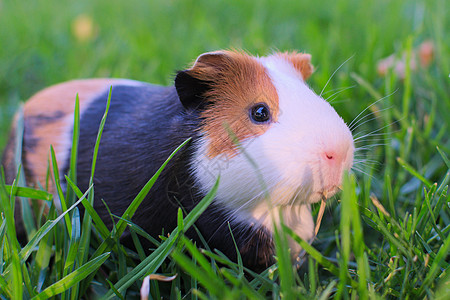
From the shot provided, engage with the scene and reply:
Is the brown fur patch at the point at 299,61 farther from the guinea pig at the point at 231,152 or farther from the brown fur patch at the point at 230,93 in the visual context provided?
the brown fur patch at the point at 230,93

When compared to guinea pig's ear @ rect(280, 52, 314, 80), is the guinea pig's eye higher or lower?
lower

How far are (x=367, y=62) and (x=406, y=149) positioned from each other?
3.65 feet

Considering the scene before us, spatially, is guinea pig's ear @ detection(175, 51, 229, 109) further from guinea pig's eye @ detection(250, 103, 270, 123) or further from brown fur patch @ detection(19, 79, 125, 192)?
brown fur patch @ detection(19, 79, 125, 192)

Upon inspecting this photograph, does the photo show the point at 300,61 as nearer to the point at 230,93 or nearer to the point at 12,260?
the point at 230,93

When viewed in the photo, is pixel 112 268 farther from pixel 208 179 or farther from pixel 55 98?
pixel 55 98

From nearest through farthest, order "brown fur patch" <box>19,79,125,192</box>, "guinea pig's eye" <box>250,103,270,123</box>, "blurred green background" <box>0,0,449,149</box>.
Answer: "guinea pig's eye" <box>250,103,270,123</box> → "brown fur patch" <box>19,79,125,192</box> → "blurred green background" <box>0,0,449,149</box>

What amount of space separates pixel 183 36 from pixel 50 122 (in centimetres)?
253

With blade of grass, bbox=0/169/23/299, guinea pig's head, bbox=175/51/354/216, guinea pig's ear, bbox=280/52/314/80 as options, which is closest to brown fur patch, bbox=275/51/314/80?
guinea pig's ear, bbox=280/52/314/80

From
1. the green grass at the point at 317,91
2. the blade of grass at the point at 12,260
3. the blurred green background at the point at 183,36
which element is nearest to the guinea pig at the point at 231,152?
the green grass at the point at 317,91

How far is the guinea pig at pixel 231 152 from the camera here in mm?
1496

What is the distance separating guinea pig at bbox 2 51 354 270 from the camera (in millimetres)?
1496

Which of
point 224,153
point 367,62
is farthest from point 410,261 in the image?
point 367,62

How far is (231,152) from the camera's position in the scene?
158cm

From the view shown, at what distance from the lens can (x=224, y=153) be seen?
5.23ft
